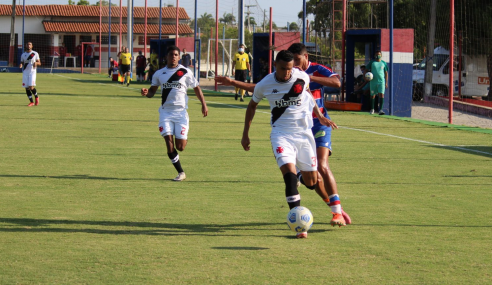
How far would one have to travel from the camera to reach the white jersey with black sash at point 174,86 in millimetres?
10914

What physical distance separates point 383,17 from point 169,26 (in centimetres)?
4205

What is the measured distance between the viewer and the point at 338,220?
727cm

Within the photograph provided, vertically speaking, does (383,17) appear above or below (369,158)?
above

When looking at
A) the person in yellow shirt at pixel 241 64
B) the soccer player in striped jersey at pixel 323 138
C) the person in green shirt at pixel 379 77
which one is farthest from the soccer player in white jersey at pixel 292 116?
the person in yellow shirt at pixel 241 64

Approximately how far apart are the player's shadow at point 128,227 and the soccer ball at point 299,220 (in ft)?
1.28

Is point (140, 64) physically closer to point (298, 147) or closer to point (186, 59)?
point (186, 59)

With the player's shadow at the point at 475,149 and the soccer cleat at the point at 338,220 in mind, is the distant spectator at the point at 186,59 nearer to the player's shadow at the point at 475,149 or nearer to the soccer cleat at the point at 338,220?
the player's shadow at the point at 475,149

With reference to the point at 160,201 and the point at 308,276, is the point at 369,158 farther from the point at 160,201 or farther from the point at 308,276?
the point at 308,276

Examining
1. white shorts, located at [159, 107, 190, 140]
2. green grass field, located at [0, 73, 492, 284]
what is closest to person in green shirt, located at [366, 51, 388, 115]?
green grass field, located at [0, 73, 492, 284]

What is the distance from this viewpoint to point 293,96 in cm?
715

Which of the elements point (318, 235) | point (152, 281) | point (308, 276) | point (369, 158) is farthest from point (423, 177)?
point (152, 281)

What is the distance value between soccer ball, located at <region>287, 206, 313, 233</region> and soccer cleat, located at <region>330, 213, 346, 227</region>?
0.52 m

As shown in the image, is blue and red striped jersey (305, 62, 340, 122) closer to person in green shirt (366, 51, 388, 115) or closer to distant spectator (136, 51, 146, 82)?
person in green shirt (366, 51, 388, 115)

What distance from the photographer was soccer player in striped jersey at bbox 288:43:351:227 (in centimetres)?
744
